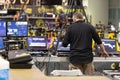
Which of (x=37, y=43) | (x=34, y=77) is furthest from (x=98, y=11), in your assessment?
(x=34, y=77)

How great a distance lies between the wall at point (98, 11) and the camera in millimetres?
14855

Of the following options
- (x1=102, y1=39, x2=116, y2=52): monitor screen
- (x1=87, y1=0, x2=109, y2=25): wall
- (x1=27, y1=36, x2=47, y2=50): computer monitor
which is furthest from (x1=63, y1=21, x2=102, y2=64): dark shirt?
(x1=87, y1=0, x2=109, y2=25): wall

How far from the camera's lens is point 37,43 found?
640cm

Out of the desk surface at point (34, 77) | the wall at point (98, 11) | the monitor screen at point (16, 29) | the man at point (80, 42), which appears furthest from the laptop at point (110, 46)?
the wall at point (98, 11)

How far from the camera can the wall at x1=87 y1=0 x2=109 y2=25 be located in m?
14.9

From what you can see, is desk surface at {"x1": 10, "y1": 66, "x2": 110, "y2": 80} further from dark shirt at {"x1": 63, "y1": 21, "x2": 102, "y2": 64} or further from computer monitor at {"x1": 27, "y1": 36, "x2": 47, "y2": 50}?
computer monitor at {"x1": 27, "y1": 36, "x2": 47, "y2": 50}

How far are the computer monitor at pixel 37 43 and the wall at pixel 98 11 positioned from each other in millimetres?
8489

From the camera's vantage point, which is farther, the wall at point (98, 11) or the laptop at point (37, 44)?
the wall at point (98, 11)

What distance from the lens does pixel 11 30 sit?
21.9 ft

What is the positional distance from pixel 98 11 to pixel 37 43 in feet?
29.9

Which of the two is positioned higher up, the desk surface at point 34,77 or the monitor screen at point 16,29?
the desk surface at point 34,77

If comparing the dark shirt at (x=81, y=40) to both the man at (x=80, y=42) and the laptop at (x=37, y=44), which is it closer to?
the man at (x=80, y=42)

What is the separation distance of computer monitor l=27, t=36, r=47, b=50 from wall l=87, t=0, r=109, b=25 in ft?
27.9

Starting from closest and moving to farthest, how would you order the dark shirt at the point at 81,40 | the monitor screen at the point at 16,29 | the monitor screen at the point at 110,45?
the dark shirt at the point at 81,40
the monitor screen at the point at 110,45
the monitor screen at the point at 16,29
